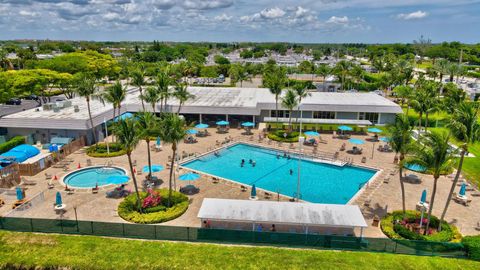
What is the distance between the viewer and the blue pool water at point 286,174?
3422 centimetres

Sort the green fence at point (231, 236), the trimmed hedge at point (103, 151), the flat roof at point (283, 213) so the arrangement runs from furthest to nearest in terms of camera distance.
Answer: the trimmed hedge at point (103, 151)
the flat roof at point (283, 213)
the green fence at point (231, 236)

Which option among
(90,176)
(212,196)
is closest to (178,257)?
(212,196)

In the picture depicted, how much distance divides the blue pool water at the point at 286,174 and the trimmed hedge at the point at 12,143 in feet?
73.7

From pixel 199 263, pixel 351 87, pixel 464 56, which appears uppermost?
pixel 464 56

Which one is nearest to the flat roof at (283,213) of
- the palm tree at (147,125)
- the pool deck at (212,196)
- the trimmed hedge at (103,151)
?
the pool deck at (212,196)

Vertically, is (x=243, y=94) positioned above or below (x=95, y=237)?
above

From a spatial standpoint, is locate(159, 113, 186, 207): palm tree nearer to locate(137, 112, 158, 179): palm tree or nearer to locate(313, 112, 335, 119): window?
locate(137, 112, 158, 179): palm tree

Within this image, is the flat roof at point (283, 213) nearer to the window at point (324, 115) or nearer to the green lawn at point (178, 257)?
the green lawn at point (178, 257)

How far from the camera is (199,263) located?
22.0 metres

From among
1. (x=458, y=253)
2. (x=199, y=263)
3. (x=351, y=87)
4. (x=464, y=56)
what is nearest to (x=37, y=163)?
(x=199, y=263)

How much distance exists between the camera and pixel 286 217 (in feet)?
82.4

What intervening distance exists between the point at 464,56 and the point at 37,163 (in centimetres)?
18130

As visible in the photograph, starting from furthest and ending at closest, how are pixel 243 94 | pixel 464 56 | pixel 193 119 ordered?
1. pixel 464 56
2. pixel 243 94
3. pixel 193 119

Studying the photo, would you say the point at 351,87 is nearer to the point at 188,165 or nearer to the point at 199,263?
the point at 188,165
